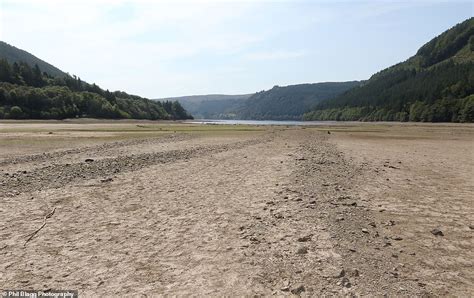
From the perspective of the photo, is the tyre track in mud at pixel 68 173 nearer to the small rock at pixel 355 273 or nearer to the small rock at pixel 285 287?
the small rock at pixel 285 287

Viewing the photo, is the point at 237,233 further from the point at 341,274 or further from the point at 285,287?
the point at 341,274

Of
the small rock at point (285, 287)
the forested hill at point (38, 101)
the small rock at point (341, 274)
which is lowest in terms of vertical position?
the small rock at point (285, 287)

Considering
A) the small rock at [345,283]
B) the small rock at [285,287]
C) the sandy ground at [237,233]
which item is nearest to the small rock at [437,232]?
the sandy ground at [237,233]

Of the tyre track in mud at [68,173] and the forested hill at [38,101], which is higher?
the forested hill at [38,101]

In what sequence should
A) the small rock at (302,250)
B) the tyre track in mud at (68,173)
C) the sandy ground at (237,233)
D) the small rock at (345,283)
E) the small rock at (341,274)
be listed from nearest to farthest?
1. the small rock at (345,283)
2. the sandy ground at (237,233)
3. the small rock at (341,274)
4. the small rock at (302,250)
5. the tyre track in mud at (68,173)

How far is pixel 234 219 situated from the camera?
502 inches

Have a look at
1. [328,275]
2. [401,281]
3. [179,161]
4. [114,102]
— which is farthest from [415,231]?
[114,102]

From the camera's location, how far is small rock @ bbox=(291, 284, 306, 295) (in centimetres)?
762

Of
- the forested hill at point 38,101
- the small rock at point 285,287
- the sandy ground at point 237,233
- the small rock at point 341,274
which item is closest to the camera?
the small rock at point 285,287

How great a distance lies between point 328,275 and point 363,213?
Answer: 5.92 metres

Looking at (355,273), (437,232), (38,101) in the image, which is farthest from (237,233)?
(38,101)

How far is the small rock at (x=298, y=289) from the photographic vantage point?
7622mm

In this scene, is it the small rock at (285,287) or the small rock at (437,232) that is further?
the small rock at (437,232)

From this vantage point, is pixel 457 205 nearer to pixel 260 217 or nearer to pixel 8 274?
pixel 260 217
